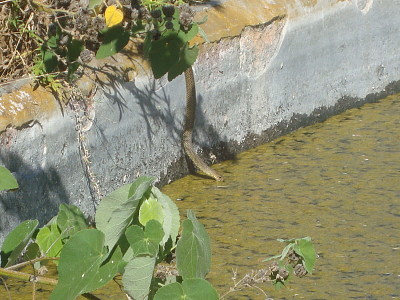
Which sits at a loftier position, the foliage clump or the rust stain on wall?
the foliage clump

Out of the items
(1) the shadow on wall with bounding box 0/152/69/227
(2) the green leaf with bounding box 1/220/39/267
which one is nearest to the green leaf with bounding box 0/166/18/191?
(2) the green leaf with bounding box 1/220/39/267

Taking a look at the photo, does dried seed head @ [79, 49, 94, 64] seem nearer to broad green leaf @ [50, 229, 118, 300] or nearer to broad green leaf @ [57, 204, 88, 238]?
broad green leaf @ [57, 204, 88, 238]

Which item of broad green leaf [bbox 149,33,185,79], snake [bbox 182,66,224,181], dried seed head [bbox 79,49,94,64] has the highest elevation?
broad green leaf [bbox 149,33,185,79]

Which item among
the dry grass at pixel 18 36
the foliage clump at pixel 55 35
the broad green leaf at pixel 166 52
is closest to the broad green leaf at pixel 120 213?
the broad green leaf at pixel 166 52

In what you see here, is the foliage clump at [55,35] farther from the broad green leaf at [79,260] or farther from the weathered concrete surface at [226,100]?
the broad green leaf at [79,260]

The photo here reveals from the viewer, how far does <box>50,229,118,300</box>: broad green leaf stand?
1579 millimetres

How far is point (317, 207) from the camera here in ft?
12.5

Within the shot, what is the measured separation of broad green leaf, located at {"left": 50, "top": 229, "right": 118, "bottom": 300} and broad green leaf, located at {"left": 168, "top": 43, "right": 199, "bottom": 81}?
1.58ft

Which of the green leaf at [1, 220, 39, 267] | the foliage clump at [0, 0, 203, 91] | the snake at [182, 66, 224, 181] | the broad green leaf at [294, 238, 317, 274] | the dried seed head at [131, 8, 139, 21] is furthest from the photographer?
the snake at [182, 66, 224, 181]

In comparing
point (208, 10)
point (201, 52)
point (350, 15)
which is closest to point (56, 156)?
point (201, 52)

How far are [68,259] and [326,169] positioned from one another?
108 inches

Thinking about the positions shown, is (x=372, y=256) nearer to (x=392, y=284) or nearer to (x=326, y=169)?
(x=392, y=284)

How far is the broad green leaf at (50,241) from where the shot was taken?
1.82 meters

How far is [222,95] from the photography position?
4.32 metres
